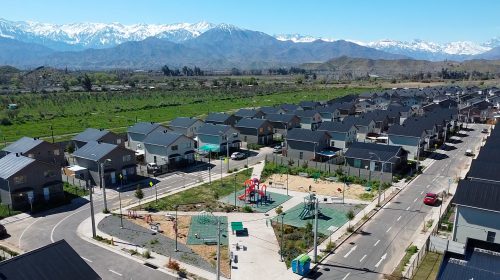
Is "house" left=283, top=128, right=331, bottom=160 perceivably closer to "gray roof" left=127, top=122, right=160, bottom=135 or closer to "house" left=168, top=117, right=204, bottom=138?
"house" left=168, top=117, right=204, bottom=138

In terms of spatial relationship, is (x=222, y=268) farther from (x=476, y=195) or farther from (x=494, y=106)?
(x=494, y=106)

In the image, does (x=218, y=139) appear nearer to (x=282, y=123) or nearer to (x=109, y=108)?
(x=282, y=123)

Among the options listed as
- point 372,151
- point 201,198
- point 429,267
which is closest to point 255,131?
point 372,151

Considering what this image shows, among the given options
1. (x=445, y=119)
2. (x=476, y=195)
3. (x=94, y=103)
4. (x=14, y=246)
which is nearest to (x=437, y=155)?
(x=445, y=119)

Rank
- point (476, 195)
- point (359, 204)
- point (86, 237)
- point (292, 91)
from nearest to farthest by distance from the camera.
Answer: point (476, 195) → point (86, 237) → point (359, 204) → point (292, 91)

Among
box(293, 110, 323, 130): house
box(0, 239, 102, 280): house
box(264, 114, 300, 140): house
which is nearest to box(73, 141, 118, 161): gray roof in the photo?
box(0, 239, 102, 280): house

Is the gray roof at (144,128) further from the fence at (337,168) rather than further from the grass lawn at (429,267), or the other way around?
the grass lawn at (429,267)

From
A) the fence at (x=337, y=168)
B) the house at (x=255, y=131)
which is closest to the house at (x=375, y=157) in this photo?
the fence at (x=337, y=168)
